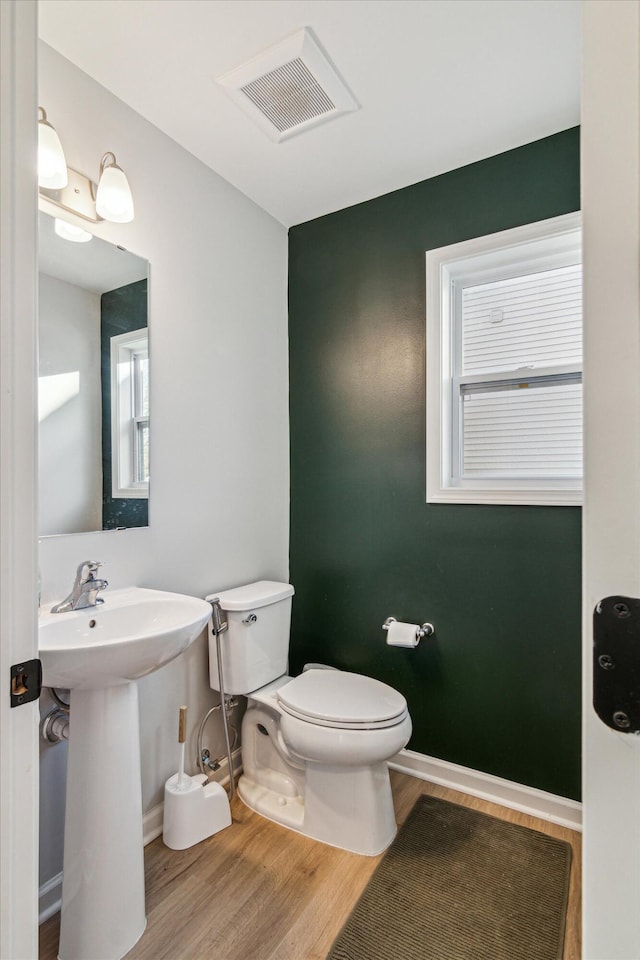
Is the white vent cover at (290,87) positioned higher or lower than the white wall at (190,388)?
higher

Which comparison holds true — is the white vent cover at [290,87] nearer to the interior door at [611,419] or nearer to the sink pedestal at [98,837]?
the interior door at [611,419]

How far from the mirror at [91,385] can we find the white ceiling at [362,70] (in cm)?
44

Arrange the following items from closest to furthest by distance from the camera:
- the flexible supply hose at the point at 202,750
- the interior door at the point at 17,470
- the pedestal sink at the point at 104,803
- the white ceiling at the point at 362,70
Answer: the interior door at the point at 17,470 → the pedestal sink at the point at 104,803 → the white ceiling at the point at 362,70 → the flexible supply hose at the point at 202,750

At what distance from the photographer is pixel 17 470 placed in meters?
0.71

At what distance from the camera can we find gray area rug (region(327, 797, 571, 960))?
1314 millimetres

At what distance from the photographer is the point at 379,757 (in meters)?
1.61

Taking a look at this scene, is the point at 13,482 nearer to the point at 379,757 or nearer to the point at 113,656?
the point at 113,656

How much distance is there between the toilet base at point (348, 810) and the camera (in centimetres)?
166

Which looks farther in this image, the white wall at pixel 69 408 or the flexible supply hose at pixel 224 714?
the flexible supply hose at pixel 224 714

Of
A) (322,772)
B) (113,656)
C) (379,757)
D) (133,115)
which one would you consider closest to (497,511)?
(379,757)

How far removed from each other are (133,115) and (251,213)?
0.63 m

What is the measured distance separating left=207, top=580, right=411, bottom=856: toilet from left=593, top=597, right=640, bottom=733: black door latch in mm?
1322

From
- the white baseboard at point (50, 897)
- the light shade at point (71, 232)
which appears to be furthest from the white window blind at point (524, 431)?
the white baseboard at point (50, 897)

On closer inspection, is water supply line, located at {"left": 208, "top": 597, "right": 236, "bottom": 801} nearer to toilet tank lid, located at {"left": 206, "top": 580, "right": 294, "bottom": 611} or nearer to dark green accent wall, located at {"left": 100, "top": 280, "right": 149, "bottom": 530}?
toilet tank lid, located at {"left": 206, "top": 580, "right": 294, "bottom": 611}
